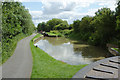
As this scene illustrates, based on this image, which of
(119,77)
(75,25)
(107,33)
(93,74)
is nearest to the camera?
(119,77)

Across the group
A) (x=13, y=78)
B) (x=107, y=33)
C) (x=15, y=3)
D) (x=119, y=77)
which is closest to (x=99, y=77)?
(x=119, y=77)

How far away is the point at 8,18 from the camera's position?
10703 millimetres

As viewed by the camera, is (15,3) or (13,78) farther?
(15,3)

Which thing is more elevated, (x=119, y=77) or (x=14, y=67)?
(x=119, y=77)

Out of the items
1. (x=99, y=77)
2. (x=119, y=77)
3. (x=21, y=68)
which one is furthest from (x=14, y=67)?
(x=119, y=77)

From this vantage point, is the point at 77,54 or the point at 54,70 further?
the point at 77,54

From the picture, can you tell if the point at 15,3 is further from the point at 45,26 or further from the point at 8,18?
the point at 45,26

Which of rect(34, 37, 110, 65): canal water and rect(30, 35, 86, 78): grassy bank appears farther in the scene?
rect(34, 37, 110, 65): canal water

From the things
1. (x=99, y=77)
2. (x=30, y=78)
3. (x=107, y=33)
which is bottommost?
(x=30, y=78)

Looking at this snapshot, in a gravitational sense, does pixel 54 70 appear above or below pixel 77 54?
above

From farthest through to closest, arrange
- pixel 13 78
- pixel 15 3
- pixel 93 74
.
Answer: pixel 15 3 → pixel 13 78 → pixel 93 74

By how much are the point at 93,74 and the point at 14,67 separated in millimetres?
7249

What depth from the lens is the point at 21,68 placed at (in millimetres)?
10016

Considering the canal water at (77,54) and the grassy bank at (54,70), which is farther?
the canal water at (77,54)
